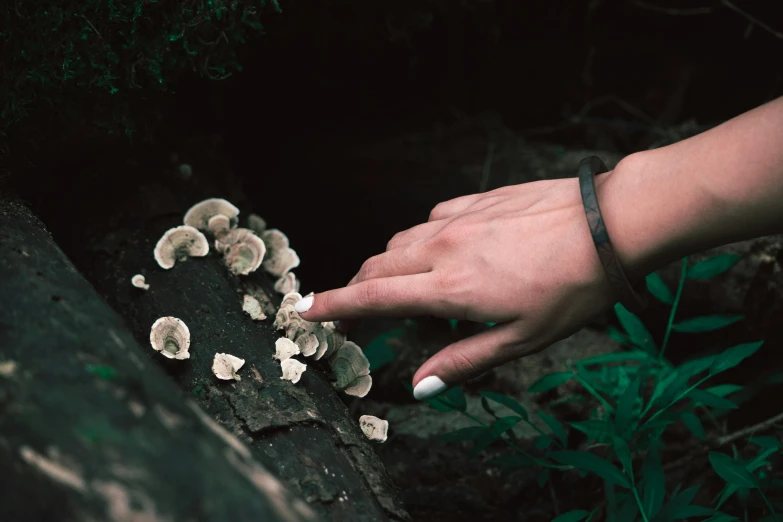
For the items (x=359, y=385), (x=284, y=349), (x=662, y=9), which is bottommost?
(x=359, y=385)

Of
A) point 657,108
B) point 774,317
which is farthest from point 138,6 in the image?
point 657,108

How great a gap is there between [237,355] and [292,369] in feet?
0.70

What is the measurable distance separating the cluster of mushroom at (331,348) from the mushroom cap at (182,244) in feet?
1.33

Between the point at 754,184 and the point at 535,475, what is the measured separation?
5.86 ft

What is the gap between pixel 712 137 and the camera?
5.28 ft

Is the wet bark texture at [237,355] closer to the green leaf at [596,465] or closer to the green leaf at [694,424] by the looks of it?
the green leaf at [596,465]

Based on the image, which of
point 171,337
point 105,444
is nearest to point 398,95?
point 171,337

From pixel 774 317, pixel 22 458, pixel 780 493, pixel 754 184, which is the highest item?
pixel 754 184

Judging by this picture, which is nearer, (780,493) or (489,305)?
(489,305)

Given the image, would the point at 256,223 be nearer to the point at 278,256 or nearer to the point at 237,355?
the point at 278,256

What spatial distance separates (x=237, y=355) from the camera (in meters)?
1.93

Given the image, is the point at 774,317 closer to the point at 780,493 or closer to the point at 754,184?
the point at 780,493

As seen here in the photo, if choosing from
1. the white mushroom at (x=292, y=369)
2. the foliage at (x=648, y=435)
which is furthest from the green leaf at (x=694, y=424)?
the white mushroom at (x=292, y=369)

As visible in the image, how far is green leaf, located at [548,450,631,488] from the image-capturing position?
1.98 meters
